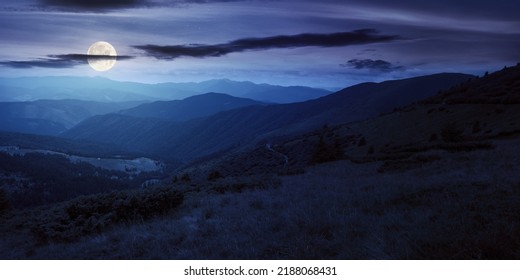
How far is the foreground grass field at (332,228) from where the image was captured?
5562 millimetres

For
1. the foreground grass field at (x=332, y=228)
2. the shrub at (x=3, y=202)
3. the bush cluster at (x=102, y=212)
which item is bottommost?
the shrub at (x=3, y=202)

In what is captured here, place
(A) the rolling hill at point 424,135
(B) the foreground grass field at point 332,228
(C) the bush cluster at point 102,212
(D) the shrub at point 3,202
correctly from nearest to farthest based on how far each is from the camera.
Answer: (B) the foreground grass field at point 332,228, (C) the bush cluster at point 102,212, (D) the shrub at point 3,202, (A) the rolling hill at point 424,135

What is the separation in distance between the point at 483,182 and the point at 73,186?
206 meters

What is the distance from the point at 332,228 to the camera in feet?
22.9

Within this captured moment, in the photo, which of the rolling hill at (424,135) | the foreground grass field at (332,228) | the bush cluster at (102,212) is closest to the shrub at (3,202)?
the foreground grass field at (332,228)

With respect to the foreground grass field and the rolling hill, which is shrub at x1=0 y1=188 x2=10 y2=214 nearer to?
the foreground grass field

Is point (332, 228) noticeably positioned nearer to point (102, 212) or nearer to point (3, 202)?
point (102, 212)

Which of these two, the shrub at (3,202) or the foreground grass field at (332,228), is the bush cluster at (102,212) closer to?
the foreground grass field at (332,228)

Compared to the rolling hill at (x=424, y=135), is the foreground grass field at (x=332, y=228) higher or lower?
higher

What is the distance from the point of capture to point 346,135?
68125 millimetres

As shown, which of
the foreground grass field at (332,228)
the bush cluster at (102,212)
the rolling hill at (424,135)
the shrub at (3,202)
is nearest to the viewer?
the foreground grass field at (332,228)

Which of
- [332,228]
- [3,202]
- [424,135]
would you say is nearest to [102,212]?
[332,228]

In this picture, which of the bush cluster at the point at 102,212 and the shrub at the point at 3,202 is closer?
the bush cluster at the point at 102,212
